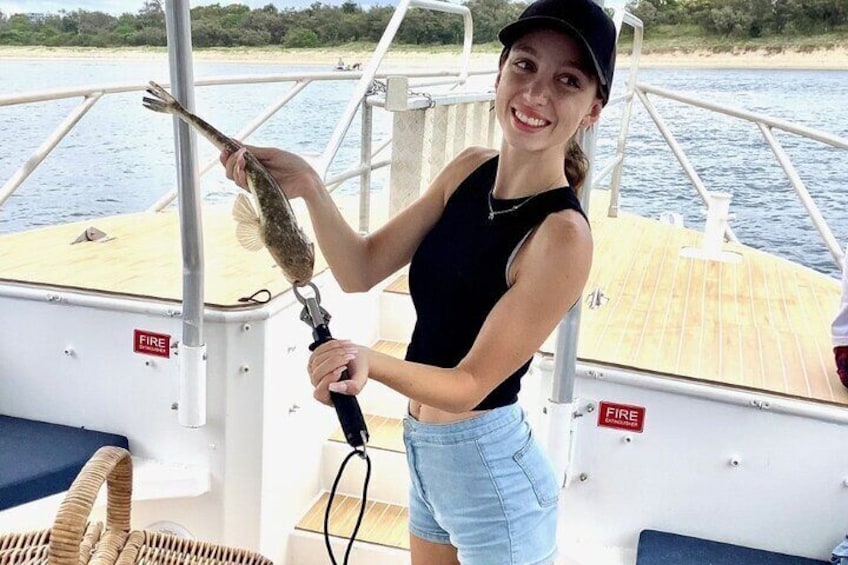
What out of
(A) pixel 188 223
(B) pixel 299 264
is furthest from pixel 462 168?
(A) pixel 188 223

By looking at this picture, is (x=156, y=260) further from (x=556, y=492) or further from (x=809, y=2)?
(x=809, y=2)

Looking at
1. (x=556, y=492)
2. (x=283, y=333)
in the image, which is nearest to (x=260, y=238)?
(x=556, y=492)

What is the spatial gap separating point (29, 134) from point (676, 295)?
906 cm

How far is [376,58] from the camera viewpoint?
256 centimetres

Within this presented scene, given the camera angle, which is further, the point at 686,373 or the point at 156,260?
the point at 156,260

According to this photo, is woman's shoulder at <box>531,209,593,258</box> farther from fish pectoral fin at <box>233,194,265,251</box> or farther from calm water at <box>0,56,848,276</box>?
calm water at <box>0,56,848,276</box>

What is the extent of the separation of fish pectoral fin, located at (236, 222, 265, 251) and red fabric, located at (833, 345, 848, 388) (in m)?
1.49

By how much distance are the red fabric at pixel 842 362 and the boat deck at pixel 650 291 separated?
0.03 m

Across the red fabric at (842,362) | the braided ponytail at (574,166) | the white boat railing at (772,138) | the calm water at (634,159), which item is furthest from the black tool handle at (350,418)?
the calm water at (634,159)

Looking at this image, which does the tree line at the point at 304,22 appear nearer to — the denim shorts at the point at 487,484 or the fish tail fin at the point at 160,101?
the fish tail fin at the point at 160,101

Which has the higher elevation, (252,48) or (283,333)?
(252,48)

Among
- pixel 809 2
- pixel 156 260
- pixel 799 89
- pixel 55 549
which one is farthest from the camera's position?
pixel 799 89

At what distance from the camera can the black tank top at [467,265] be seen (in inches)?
39.6

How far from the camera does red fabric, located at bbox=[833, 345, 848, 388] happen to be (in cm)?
182
